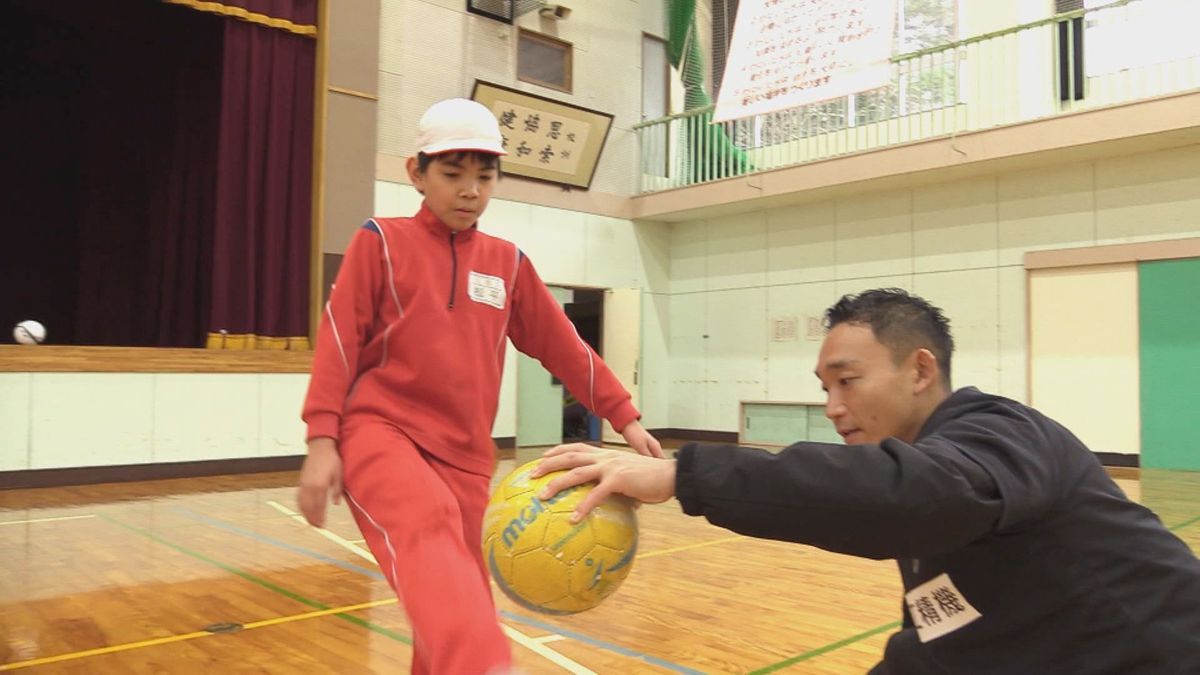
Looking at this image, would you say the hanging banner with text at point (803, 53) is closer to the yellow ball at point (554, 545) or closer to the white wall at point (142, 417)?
the white wall at point (142, 417)

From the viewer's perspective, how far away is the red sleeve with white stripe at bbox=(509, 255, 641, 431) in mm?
2291

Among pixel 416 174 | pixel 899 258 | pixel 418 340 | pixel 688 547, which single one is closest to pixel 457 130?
pixel 416 174

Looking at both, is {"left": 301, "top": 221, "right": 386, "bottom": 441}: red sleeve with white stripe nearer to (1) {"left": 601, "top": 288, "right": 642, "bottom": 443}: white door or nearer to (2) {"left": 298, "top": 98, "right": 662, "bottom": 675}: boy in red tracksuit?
(2) {"left": 298, "top": 98, "right": 662, "bottom": 675}: boy in red tracksuit

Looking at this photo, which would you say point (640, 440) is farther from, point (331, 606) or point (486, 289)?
point (331, 606)

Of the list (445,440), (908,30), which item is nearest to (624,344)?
(908,30)

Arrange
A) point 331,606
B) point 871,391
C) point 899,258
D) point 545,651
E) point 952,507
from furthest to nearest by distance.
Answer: point 899,258, point 331,606, point 545,651, point 871,391, point 952,507

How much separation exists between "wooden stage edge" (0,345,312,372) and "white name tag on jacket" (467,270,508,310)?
22.3ft

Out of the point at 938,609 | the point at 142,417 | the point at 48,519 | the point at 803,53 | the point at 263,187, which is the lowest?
the point at 48,519

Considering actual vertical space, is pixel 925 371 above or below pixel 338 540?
above

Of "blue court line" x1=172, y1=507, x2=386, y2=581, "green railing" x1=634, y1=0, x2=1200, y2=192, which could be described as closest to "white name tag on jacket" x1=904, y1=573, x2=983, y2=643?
"blue court line" x1=172, y1=507, x2=386, y2=581

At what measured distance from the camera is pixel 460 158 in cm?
204

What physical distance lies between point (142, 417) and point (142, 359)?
52cm

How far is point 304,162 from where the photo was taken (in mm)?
8836

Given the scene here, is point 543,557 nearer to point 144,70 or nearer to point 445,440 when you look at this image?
point 445,440
